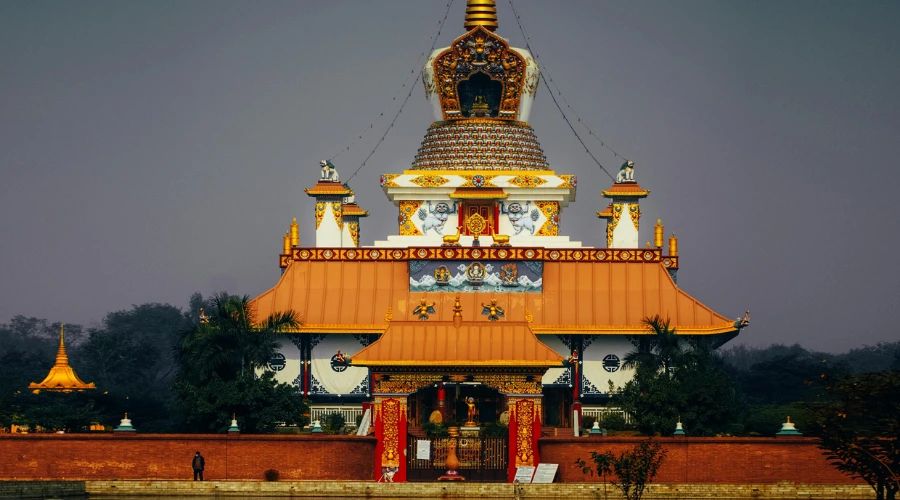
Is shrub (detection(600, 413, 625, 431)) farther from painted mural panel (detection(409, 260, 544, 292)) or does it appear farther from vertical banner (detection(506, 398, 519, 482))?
vertical banner (detection(506, 398, 519, 482))

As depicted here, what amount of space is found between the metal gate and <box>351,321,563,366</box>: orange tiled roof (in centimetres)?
185

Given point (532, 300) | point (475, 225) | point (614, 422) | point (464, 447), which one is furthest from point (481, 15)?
point (464, 447)

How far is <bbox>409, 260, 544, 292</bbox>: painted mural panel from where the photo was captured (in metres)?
55.7

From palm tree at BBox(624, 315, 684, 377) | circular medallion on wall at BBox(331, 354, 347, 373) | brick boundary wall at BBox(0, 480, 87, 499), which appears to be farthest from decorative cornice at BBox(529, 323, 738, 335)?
brick boundary wall at BBox(0, 480, 87, 499)

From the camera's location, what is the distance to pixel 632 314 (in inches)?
2164

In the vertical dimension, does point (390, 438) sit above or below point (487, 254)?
below

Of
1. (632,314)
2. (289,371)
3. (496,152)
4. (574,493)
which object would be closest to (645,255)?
(632,314)

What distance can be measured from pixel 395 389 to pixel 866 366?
64.8 metres

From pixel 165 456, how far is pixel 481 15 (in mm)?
20545

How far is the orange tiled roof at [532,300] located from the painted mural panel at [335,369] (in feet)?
1.66

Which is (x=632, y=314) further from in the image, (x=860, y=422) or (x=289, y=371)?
(x=860, y=422)

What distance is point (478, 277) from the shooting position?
55625 mm

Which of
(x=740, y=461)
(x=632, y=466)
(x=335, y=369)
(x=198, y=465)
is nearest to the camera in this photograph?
(x=632, y=466)

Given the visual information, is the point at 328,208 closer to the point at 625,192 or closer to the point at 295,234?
the point at 295,234
